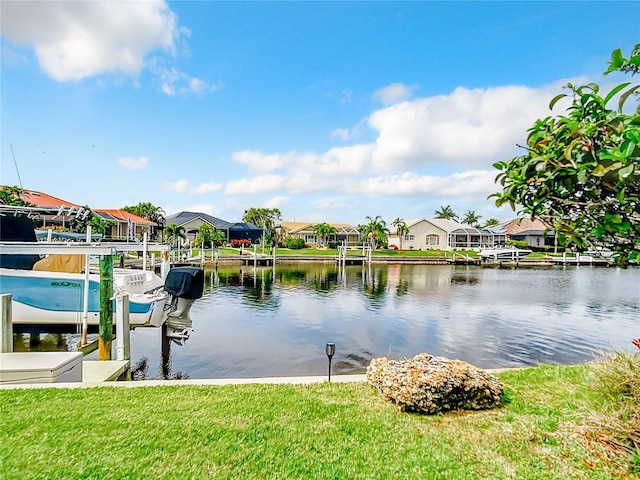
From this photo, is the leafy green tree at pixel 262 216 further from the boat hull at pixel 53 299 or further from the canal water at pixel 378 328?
the boat hull at pixel 53 299

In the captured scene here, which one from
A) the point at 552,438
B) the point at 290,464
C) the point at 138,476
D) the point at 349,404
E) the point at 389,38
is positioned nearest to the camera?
the point at 138,476

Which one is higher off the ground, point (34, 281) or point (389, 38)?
point (389, 38)

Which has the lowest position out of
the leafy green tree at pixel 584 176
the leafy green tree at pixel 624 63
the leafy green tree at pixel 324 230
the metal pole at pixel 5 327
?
the metal pole at pixel 5 327

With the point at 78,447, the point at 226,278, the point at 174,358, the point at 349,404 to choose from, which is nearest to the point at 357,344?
the point at 174,358

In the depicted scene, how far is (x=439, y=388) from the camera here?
4602 millimetres

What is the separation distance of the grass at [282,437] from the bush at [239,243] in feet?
190

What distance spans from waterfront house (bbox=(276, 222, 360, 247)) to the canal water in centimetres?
4208

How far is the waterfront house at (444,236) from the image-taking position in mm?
64375

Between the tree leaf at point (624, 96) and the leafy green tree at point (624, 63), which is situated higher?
the leafy green tree at point (624, 63)

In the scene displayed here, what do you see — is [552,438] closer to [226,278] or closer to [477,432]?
[477,432]

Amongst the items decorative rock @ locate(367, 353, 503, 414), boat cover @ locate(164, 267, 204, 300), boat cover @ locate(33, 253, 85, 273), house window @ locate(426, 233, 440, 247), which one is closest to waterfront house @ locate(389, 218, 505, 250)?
house window @ locate(426, 233, 440, 247)

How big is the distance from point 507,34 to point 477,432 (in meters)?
11.3

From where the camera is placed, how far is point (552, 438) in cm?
381

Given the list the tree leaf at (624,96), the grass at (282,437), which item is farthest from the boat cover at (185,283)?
the tree leaf at (624,96)
